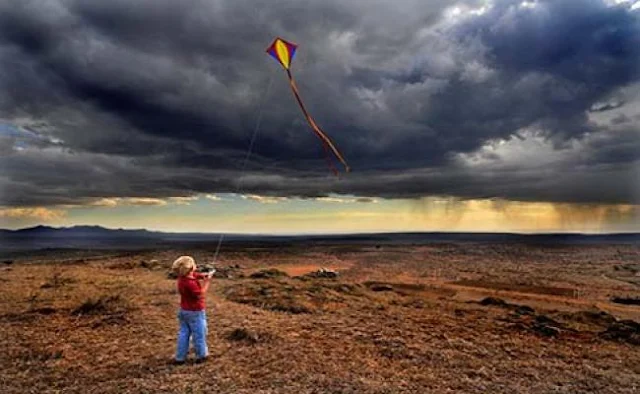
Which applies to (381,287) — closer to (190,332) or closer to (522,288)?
(522,288)

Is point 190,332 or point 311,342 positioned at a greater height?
point 190,332

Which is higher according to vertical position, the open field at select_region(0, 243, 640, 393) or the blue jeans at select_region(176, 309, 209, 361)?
the blue jeans at select_region(176, 309, 209, 361)

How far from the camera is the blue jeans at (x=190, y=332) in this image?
401 inches

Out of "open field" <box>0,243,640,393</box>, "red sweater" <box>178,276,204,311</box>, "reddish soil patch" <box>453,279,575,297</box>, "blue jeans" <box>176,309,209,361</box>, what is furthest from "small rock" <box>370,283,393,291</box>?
"red sweater" <box>178,276,204,311</box>

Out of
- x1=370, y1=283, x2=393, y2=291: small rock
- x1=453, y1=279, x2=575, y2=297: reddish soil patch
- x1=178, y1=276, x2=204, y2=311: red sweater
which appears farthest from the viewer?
x1=453, y1=279, x2=575, y2=297: reddish soil patch

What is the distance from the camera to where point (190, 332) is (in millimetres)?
10289

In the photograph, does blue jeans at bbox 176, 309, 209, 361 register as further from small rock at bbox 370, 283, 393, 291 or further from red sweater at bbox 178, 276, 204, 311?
small rock at bbox 370, 283, 393, 291

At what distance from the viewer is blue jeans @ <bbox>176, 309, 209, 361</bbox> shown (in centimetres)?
1018

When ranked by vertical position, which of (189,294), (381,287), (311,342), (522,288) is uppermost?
A: (189,294)

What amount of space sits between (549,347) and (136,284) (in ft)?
53.6

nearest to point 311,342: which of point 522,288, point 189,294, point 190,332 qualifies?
point 190,332

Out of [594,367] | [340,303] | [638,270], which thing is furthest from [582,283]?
[594,367]

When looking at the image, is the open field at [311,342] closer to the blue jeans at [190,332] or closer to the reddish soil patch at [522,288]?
the blue jeans at [190,332]

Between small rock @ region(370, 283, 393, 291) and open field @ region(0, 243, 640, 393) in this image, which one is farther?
small rock @ region(370, 283, 393, 291)
